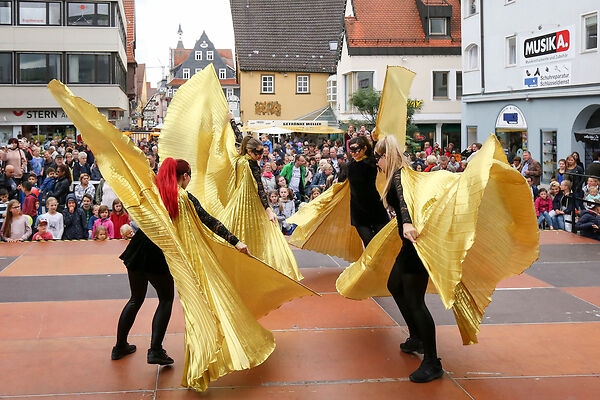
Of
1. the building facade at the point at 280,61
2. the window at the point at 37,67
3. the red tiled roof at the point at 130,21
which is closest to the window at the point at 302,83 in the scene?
the building facade at the point at 280,61

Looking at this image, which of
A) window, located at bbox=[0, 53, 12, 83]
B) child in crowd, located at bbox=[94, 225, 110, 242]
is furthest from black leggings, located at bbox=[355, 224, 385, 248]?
window, located at bbox=[0, 53, 12, 83]

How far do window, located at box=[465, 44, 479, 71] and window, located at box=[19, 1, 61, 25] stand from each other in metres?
23.2

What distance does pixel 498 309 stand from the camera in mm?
7824

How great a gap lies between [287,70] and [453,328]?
46.4m

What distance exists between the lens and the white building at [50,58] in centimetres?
4044

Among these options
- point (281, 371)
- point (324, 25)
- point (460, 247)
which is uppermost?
point (324, 25)

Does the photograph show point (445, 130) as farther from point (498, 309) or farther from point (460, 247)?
point (460, 247)

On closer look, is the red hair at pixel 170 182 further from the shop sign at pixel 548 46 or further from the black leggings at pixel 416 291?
the shop sign at pixel 548 46

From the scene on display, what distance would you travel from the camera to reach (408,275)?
5707 millimetres

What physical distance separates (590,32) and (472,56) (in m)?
8.71

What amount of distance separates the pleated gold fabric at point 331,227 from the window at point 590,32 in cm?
1586

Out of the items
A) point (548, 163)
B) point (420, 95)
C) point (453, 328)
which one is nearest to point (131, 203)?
point (453, 328)

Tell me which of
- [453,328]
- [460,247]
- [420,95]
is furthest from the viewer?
[420,95]

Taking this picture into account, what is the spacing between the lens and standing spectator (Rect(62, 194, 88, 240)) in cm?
1230
